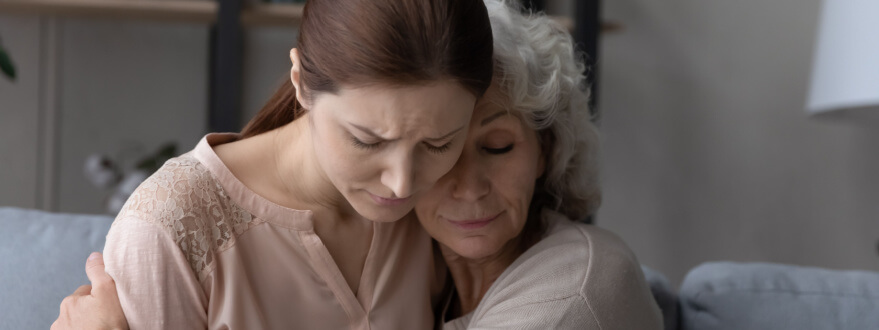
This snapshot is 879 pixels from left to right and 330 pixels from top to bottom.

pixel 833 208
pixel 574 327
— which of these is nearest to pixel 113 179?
pixel 574 327

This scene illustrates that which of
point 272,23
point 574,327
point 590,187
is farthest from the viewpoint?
point 272,23

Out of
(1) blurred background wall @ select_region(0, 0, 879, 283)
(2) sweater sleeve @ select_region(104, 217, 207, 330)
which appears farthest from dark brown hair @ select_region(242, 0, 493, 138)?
(1) blurred background wall @ select_region(0, 0, 879, 283)

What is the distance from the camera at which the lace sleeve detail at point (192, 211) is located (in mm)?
981

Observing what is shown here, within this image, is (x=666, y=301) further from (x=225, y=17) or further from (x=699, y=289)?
(x=225, y=17)

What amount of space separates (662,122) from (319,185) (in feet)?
6.13

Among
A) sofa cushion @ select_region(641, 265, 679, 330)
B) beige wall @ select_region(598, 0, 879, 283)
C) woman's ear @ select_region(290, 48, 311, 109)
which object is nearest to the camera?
woman's ear @ select_region(290, 48, 311, 109)

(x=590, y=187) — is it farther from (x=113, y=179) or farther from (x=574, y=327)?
(x=113, y=179)

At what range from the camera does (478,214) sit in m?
1.20

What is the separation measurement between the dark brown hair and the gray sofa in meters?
0.70

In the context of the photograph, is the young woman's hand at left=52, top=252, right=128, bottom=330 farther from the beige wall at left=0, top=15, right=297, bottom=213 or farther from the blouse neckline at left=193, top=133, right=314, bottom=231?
the beige wall at left=0, top=15, right=297, bottom=213

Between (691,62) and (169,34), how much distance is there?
1.75 m

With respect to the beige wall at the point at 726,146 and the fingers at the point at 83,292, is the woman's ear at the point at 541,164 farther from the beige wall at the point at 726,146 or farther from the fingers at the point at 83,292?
the beige wall at the point at 726,146

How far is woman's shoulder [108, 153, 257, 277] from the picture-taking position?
38.5 inches

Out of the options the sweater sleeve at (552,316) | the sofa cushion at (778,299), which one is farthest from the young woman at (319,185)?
the sofa cushion at (778,299)
